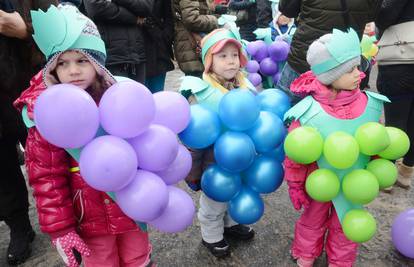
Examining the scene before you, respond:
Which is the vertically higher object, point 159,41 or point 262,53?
point 159,41

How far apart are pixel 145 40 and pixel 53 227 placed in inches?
89.2

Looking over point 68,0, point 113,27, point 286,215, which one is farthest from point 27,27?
point 286,215

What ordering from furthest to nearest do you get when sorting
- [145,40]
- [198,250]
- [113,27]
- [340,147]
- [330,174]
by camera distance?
[145,40]
[113,27]
[198,250]
[330,174]
[340,147]

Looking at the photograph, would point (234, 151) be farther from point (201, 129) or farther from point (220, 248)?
point (220, 248)

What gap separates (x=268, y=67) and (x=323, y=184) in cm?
286

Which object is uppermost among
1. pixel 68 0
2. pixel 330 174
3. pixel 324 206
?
pixel 68 0

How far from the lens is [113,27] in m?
3.06

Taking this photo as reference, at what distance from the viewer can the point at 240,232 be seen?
2.58m

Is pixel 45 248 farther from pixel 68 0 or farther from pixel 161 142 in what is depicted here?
pixel 68 0

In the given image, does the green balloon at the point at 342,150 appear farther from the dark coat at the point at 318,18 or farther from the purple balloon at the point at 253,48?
the purple balloon at the point at 253,48

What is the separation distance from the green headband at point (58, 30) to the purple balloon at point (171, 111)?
0.42 meters

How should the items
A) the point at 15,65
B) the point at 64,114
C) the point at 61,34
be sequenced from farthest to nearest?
1. the point at 15,65
2. the point at 61,34
3. the point at 64,114

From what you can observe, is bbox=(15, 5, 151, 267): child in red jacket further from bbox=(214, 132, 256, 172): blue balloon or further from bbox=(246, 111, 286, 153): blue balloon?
bbox=(246, 111, 286, 153): blue balloon

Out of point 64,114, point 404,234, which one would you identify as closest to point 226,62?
point 64,114
